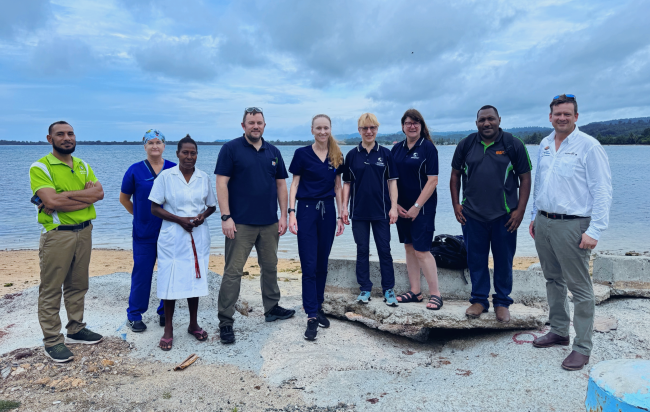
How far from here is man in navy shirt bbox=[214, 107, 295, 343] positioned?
431 cm

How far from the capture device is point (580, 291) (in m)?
3.71

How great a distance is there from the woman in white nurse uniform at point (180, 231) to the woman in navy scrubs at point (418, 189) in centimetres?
215

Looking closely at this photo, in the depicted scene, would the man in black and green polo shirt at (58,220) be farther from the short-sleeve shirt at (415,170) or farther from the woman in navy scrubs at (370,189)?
the short-sleeve shirt at (415,170)

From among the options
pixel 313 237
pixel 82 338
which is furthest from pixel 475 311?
pixel 82 338

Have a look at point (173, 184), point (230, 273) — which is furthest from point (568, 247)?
point (173, 184)

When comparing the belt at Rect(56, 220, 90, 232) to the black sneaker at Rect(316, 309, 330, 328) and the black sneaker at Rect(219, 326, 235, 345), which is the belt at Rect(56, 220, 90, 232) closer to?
the black sneaker at Rect(219, 326, 235, 345)

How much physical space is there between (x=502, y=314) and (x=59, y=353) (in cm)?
434

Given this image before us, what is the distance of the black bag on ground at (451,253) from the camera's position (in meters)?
5.44

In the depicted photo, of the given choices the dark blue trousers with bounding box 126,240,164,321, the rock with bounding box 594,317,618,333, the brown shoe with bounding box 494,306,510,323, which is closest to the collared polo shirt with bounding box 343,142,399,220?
the brown shoe with bounding box 494,306,510,323

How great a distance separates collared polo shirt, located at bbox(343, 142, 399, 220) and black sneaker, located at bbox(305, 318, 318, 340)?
1220 millimetres

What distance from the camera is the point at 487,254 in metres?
4.49

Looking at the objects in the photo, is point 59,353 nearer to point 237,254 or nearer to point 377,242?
point 237,254

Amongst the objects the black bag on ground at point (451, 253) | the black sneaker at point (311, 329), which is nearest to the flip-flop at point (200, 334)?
the black sneaker at point (311, 329)

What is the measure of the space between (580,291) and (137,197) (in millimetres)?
4435
